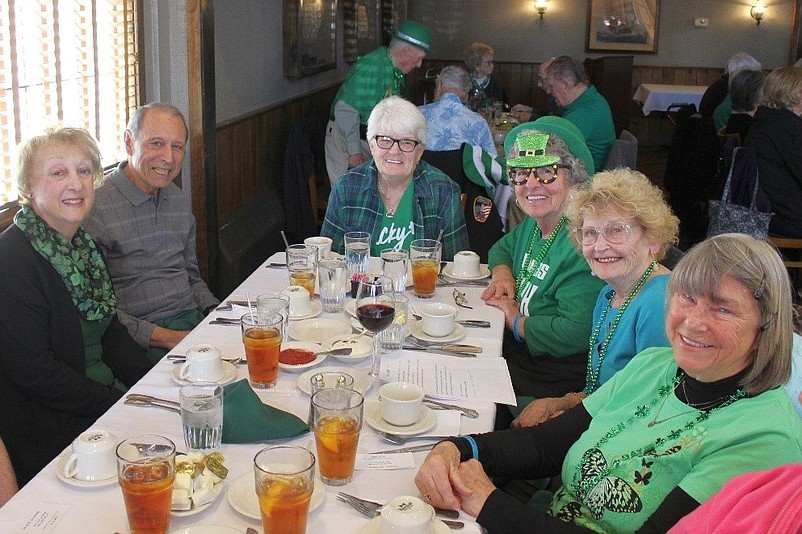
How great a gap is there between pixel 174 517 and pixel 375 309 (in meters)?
0.71

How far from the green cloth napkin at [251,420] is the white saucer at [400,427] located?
138 mm

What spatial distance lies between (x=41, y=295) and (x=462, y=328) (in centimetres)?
111

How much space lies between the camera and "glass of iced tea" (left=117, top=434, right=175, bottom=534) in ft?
4.27

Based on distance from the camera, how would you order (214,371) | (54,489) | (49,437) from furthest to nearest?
(49,437) < (214,371) < (54,489)

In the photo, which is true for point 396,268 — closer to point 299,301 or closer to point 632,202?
point 299,301

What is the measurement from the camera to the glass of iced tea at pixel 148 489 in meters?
1.30

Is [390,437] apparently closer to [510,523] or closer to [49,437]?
[510,523]

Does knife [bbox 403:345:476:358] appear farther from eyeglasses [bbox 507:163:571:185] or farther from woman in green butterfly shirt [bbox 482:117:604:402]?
eyeglasses [bbox 507:163:571:185]

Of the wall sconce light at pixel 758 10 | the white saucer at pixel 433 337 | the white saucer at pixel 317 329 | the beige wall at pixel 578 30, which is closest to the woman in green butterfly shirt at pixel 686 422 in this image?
the white saucer at pixel 433 337

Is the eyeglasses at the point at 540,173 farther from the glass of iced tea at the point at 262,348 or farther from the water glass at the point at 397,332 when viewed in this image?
the glass of iced tea at the point at 262,348

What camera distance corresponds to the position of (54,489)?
1.45 metres

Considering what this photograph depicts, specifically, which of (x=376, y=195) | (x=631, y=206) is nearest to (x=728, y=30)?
(x=376, y=195)

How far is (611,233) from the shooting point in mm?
2113

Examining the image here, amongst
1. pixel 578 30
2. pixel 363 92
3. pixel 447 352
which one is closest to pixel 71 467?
pixel 447 352
